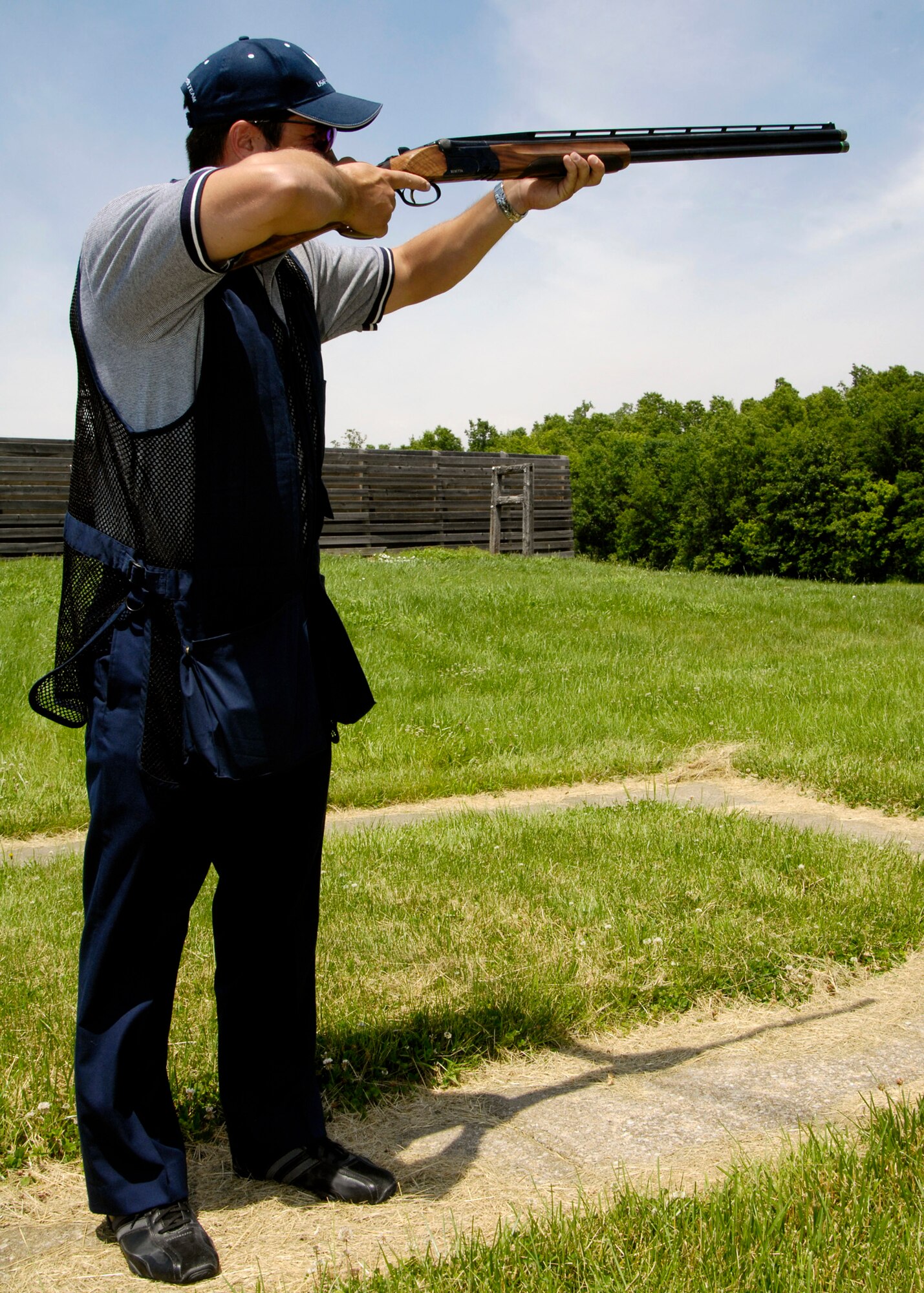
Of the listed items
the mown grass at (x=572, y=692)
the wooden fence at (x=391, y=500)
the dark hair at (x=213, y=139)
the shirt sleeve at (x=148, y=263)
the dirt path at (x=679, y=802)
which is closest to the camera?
the shirt sleeve at (x=148, y=263)

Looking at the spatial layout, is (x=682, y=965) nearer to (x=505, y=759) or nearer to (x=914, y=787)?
(x=914, y=787)

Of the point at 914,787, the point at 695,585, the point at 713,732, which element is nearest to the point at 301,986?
the point at 914,787

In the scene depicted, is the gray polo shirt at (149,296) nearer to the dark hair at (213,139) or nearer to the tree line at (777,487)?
the dark hair at (213,139)

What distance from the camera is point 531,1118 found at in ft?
10.2

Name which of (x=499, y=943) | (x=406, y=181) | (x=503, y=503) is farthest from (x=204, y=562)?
(x=503, y=503)

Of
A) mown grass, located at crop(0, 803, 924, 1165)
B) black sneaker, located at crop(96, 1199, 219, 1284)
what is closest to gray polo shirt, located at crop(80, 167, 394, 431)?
mown grass, located at crop(0, 803, 924, 1165)

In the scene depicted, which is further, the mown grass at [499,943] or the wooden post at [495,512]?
the wooden post at [495,512]

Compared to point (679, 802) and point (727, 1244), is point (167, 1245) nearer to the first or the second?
point (727, 1244)

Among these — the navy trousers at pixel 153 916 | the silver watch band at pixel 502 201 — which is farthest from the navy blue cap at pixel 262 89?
the navy trousers at pixel 153 916

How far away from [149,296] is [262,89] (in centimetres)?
56

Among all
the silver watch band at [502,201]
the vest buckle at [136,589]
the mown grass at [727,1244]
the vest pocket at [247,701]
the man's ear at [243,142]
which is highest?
the silver watch band at [502,201]

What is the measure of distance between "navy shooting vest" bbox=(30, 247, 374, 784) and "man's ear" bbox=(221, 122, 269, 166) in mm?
251

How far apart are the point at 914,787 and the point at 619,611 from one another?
6.87m

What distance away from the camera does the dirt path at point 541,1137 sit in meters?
2.52
